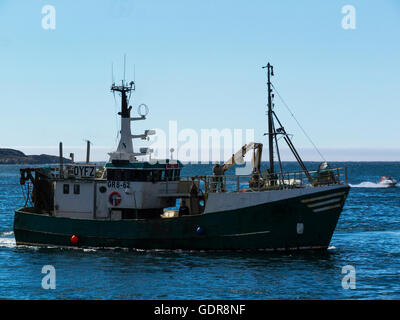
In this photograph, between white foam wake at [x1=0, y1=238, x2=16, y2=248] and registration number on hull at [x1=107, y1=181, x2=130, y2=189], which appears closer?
registration number on hull at [x1=107, y1=181, x2=130, y2=189]

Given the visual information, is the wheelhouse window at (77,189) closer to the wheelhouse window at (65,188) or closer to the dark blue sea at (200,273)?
the wheelhouse window at (65,188)

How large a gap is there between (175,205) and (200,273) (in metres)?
6.20

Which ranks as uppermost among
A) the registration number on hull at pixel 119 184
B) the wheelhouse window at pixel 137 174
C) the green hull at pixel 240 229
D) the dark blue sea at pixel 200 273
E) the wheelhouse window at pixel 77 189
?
the wheelhouse window at pixel 137 174

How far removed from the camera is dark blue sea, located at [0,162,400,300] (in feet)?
71.6

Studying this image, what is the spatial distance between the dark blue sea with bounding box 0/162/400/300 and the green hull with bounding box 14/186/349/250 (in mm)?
524

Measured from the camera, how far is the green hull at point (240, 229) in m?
28.0

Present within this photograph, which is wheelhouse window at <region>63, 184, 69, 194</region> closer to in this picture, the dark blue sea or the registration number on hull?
the registration number on hull

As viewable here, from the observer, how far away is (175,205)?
30.2 metres

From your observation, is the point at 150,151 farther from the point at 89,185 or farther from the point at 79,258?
the point at 79,258

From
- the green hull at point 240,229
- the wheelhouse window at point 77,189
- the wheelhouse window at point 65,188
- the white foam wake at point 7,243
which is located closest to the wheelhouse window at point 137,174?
the wheelhouse window at point 77,189

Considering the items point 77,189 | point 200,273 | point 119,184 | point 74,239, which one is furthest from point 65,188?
point 200,273

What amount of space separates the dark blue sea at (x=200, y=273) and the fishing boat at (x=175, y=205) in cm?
72

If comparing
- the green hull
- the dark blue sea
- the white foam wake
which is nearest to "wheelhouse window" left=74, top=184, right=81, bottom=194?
the green hull
